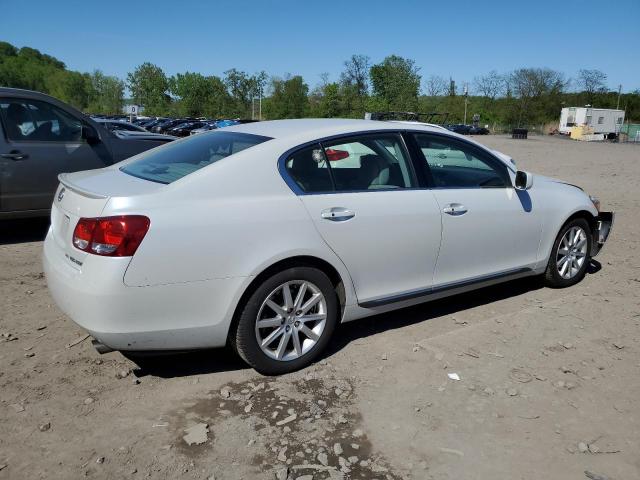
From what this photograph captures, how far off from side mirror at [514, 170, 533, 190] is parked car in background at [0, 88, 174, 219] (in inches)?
191

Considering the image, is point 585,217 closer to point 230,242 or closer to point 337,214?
point 337,214

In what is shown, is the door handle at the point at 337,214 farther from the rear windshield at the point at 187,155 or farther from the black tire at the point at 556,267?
the black tire at the point at 556,267

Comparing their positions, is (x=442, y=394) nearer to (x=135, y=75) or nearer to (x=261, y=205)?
(x=261, y=205)

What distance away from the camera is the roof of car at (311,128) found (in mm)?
3770

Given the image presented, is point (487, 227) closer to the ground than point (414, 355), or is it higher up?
higher up

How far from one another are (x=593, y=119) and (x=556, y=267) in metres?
68.9

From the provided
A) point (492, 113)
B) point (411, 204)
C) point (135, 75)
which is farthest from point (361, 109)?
point (411, 204)

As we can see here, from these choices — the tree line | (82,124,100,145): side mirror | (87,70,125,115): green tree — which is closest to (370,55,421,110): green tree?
the tree line

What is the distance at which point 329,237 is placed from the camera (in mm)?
3572

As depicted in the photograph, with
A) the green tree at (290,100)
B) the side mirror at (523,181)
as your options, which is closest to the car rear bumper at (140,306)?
the side mirror at (523,181)

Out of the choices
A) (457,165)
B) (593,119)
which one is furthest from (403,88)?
(457,165)

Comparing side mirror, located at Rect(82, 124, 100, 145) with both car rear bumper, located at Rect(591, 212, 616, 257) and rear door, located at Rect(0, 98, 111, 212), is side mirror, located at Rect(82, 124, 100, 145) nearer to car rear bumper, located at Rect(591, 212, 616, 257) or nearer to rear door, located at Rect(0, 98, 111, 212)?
rear door, located at Rect(0, 98, 111, 212)

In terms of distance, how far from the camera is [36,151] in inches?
257

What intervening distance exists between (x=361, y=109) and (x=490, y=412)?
187ft
